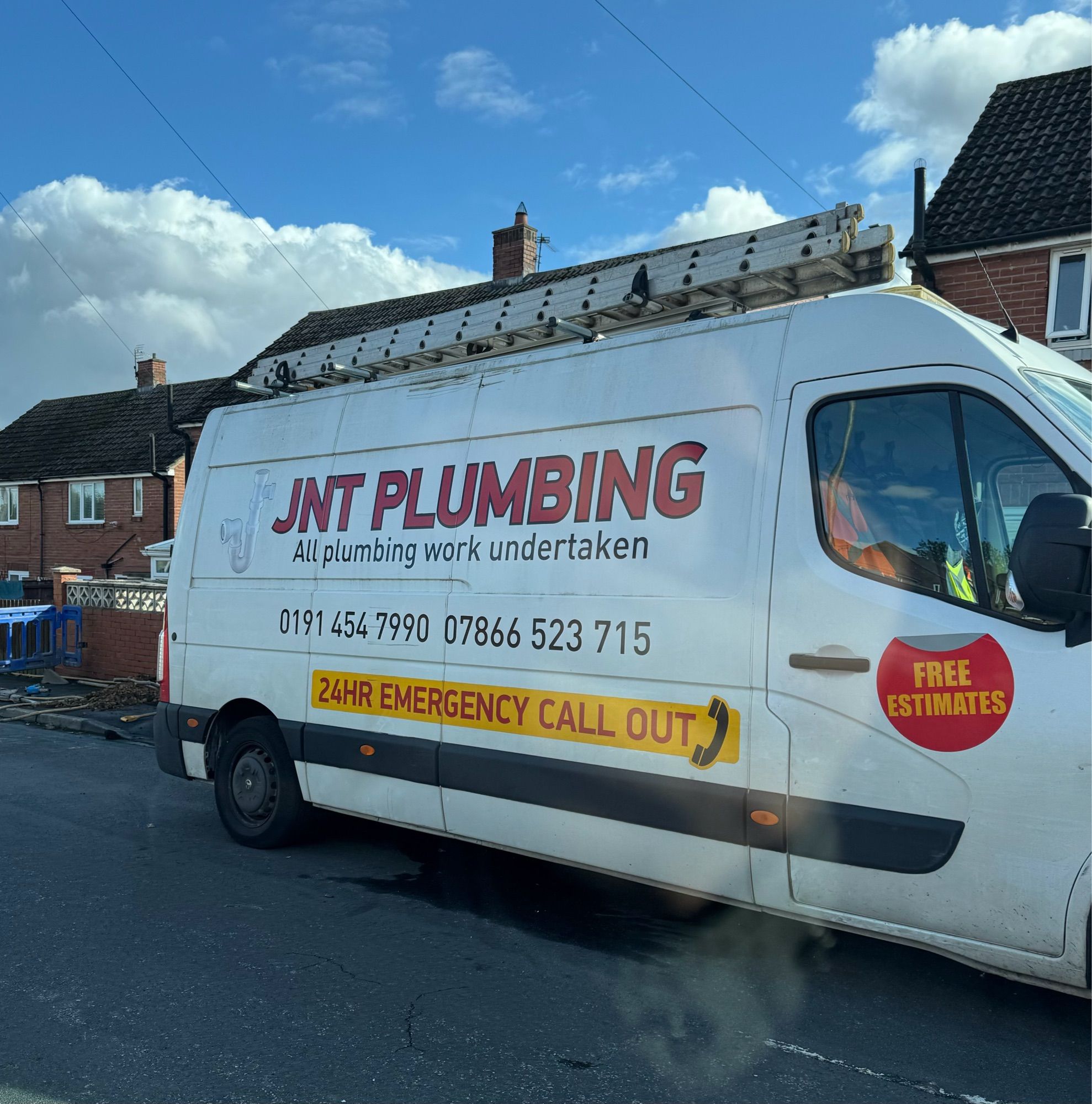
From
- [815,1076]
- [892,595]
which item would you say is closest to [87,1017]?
[815,1076]

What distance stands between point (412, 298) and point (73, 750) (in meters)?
21.4

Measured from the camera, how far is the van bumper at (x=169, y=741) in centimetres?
659

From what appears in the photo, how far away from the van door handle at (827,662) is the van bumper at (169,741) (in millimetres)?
4384

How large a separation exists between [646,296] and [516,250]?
955 inches

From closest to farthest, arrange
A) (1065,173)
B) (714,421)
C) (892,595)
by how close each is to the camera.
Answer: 1. (892,595)
2. (714,421)
3. (1065,173)

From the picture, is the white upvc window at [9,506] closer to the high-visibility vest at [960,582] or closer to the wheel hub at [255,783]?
the wheel hub at [255,783]

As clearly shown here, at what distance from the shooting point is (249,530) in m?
6.29

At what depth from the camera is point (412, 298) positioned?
29266 mm

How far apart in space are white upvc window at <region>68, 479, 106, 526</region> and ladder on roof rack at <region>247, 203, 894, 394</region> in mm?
26965

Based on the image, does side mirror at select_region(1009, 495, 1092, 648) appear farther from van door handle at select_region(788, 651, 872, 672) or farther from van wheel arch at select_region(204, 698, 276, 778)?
van wheel arch at select_region(204, 698, 276, 778)

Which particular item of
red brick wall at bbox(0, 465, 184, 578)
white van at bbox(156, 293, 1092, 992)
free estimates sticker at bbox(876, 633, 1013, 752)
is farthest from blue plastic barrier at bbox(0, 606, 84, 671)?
red brick wall at bbox(0, 465, 184, 578)

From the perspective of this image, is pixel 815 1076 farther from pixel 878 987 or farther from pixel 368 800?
pixel 368 800

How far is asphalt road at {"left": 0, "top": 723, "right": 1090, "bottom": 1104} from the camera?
10.9 ft

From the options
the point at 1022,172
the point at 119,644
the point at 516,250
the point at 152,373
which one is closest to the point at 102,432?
the point at 152,373
